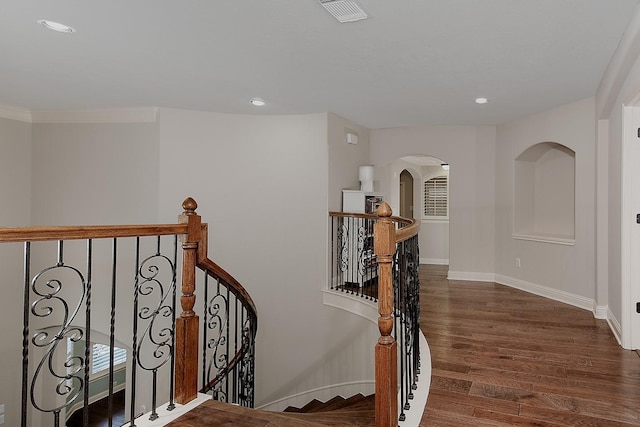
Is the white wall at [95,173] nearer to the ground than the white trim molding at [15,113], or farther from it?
nearer to the ground

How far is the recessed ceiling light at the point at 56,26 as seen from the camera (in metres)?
2.97

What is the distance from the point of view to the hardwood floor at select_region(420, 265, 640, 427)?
2.49 m

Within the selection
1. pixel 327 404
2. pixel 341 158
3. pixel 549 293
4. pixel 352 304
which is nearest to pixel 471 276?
pixel 549 293

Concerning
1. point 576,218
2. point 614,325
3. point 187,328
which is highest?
point 576,218

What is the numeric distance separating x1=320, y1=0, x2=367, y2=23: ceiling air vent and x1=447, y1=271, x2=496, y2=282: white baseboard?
4875mm

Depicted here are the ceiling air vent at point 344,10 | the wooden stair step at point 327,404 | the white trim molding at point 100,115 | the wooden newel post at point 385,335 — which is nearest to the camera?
the wooden newel post at point 385,335

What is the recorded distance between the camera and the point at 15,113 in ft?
18.1

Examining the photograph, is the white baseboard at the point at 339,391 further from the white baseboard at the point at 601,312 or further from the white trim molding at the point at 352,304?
the white baseboard at the point at 601,312

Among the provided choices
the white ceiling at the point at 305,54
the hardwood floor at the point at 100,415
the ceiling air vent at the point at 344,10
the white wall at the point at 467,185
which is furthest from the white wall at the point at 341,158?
the hardwood floor at the point at 100,415

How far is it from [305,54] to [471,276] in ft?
15.1

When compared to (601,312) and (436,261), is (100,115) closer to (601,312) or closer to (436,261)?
(601,312)

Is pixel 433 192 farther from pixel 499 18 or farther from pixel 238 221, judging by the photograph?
pixel 499 18

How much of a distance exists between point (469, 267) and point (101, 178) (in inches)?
220

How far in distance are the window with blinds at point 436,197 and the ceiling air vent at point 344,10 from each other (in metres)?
6.92
